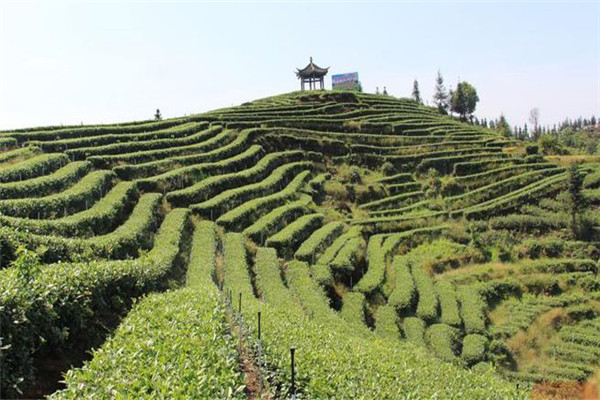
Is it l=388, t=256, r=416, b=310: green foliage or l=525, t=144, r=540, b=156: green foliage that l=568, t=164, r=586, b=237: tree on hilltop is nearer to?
l=525, t=144, r=540, b=156: green foliage

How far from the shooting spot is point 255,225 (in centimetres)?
3275

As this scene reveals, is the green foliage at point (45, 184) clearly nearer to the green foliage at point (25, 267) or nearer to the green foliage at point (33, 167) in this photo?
the green foliage at point (33, 167)

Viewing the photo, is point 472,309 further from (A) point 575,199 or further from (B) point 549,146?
(B) point 549,146

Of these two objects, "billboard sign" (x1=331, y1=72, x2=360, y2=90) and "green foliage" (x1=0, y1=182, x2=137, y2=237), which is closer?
"green foliage" (x1=0, y1=182, x2=137, y2=237)

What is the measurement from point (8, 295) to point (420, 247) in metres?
34.6

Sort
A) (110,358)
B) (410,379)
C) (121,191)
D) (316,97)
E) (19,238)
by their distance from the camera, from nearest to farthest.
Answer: (110,358)
(410,379)
(19,238)
(121,191)
(316,97)

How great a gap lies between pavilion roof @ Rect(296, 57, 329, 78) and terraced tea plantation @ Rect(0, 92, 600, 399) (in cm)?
2079

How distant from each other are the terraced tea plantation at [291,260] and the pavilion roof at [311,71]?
818 inches

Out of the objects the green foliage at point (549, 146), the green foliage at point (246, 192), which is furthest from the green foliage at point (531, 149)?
the green foliage at point (246, 192)

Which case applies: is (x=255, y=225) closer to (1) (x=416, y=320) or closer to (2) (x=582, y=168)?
(1) (x=416, y=320)

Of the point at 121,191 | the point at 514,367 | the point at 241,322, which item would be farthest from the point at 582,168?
the point at 241,322

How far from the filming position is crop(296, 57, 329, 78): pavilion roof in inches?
3364

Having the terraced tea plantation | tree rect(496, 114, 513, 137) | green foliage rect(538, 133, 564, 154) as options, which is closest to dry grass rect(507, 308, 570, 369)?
the terraced tea plantation

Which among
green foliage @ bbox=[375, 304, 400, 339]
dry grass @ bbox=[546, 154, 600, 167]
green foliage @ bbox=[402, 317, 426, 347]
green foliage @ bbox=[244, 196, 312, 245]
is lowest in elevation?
green foliage @ bbox=[402, 317, 426, 347]
